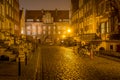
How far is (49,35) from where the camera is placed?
97.0 m

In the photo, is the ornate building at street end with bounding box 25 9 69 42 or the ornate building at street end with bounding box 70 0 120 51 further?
the ornate building at street end with bounding box 25 9 69 42

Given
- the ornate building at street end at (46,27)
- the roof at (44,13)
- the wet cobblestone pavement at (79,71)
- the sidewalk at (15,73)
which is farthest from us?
the roof at (44,13)

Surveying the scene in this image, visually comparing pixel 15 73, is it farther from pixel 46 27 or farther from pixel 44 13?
pixel 44 13

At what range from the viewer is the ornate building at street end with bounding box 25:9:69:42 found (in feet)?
318

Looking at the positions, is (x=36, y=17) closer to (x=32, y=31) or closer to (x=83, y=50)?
(x=32, y=31)

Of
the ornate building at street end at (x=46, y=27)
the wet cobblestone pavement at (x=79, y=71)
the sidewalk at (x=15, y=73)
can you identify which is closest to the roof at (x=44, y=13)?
the ornate building at street end at (x=46, y=27)

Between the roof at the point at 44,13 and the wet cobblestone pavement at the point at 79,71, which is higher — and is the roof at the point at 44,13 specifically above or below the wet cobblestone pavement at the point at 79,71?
above

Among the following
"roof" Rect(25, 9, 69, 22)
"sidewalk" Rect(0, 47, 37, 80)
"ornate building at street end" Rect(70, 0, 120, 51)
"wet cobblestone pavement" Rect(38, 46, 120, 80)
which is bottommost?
"wet cobblestone pavement" Rect(38, 46, 120, 80)

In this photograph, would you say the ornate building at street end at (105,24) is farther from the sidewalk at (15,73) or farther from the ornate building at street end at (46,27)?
the ornate building at street end at (46,27)

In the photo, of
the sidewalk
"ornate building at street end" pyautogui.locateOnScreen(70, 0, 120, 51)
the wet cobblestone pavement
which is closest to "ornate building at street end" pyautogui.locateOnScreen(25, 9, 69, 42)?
"ornate building at street end" pyautogui.locateOnScreen(70, 0, 120, 51)

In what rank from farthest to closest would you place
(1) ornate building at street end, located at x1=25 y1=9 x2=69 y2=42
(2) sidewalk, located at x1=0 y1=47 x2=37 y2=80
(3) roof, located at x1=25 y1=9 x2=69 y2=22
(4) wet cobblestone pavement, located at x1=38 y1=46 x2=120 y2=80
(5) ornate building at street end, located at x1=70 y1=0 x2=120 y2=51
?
(3) roof, located at x1=25 y1=9 x2=69 y2=22, (1) ornate building at street end, located at x1=25 y1=9 x2=69 y2=42, (5) ornate building at street end, located at x1=70 y1=0 x2=120 y2=51, (4) wet cobblestone pavement, located at x1=38 y1=46 x2=120 y2=80, (2) sidewalk, located at x1=0 y1=47 x2=37 y2=80

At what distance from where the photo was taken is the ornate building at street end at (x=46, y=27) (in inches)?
3812

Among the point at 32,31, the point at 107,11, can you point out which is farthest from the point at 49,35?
the point at 107,11

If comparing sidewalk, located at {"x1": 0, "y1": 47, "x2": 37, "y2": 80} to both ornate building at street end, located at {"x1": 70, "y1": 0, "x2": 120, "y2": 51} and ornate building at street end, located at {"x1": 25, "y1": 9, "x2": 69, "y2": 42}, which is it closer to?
ornate building at street end, located at {"x1": 70, "y1": 0, "x2": 120, "y2": 51}
